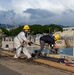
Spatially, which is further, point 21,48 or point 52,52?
point 52,52

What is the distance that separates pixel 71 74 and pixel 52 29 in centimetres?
11441

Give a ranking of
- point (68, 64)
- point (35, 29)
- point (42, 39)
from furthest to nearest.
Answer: point (35, 29) → point (42, 39) → point (68, 64)

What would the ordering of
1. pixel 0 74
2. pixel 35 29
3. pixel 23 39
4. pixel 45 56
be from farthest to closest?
pixel 35 29 → pixel 45 56 → pixel 23 39 → pixel 0 74

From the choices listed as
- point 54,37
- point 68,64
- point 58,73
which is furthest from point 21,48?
point 58,73

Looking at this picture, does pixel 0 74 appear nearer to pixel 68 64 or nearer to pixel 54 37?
pixel 68 64

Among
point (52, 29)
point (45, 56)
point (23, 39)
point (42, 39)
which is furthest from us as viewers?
point (52, 29)

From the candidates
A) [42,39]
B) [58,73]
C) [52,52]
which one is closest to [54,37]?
[42,39]

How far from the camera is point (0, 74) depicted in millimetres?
11648

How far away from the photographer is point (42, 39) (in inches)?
735

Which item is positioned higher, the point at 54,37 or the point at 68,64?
the point at 54,37

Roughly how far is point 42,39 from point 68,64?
3.52 metres

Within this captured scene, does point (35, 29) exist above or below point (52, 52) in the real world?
above

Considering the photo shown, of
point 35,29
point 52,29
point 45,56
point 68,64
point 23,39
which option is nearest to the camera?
point 68,64

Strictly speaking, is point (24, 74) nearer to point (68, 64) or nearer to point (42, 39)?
point (68, 64)
